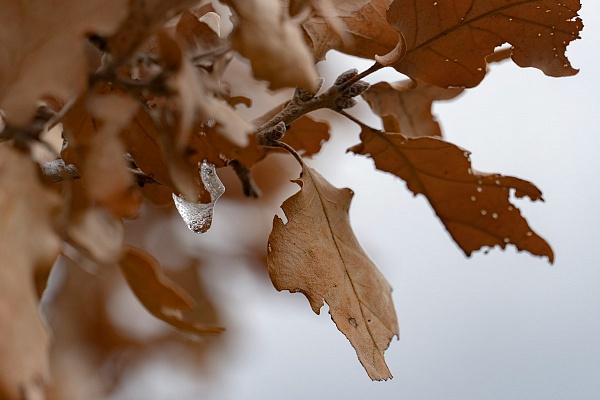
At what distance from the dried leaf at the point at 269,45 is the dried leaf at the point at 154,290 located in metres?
0.10

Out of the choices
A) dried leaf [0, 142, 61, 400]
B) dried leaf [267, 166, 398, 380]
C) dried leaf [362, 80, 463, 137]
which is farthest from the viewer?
dried leaf [362, 80, 463, 137]

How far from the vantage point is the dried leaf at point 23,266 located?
215 millimetres

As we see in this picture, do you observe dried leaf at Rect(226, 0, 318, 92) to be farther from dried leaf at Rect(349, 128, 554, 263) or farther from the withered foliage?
dried leaf at Rect(349, 128, 554, 263)

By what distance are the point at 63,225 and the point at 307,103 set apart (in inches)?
6.9

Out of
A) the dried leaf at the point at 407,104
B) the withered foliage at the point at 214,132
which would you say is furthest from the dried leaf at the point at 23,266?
the dried leaf at the point at 407,104

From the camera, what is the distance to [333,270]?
1.23 feet

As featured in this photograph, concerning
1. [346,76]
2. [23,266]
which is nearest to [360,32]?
[346,76]

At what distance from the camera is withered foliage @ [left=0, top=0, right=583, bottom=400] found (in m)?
0.24

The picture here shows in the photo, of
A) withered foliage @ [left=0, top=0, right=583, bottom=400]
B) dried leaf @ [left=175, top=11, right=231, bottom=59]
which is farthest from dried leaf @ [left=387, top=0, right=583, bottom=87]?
dried leaf @ [left=175, top=11, right=231, bottom=59]

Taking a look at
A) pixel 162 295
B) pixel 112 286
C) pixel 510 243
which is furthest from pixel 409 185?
pixel 112 286

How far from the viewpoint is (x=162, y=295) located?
0.31 metres

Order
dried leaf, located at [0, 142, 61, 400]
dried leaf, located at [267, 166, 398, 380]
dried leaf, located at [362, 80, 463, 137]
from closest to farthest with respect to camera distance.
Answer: dried leaf, located at [0, 142, 61, 400] < dried leaf, located at [267, 166, 398, 380] < dried leaf, located at [362, 80, 463, 137]

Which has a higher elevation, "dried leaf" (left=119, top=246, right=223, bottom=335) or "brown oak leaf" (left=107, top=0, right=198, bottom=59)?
"brown oak leaf" (left=107, top=0, right=198, bottom=59)

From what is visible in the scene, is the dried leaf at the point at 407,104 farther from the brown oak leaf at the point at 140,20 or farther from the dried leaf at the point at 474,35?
the brown oak leaf at the point at 140,20
